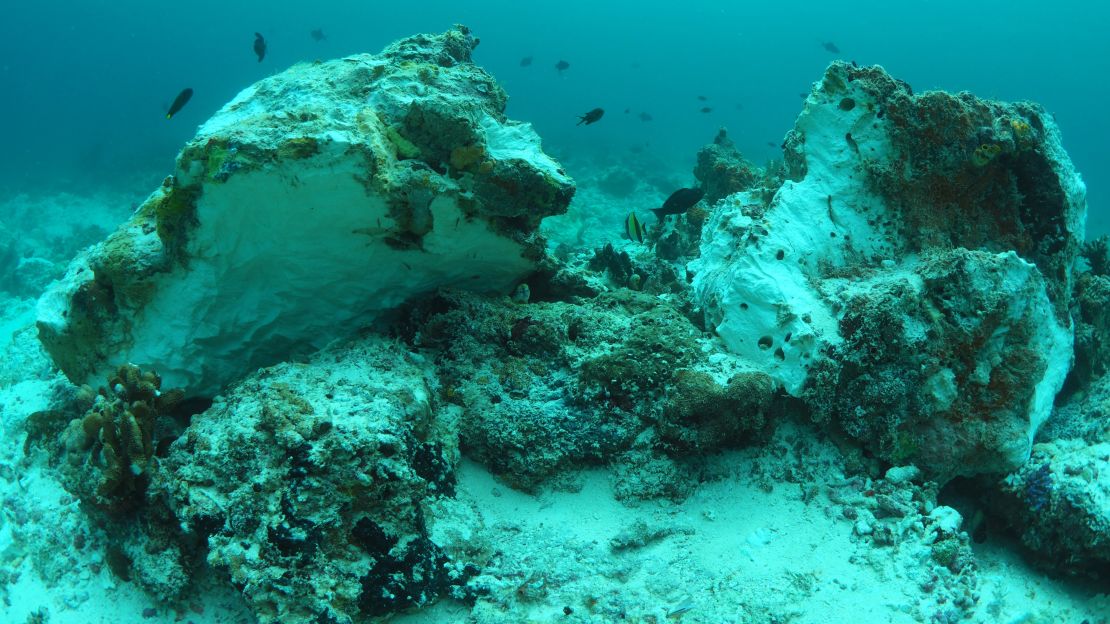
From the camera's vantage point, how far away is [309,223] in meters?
3.05

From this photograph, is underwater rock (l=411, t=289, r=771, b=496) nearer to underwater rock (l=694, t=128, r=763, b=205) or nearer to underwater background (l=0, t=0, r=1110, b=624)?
underwater background (l=0, t=0, r=1110, b=624)

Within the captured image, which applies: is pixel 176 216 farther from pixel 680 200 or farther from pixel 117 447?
pixel 680 200

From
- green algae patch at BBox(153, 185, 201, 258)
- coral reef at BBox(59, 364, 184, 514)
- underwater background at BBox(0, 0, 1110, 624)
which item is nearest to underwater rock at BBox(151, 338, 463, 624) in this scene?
underwater background at BBox(0, 0, 1110, 624)

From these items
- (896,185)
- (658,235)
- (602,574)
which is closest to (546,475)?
(602,574)

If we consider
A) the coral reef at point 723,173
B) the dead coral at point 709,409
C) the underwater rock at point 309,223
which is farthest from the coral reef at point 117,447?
the coral reef at point 723,173

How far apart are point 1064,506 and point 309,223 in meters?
4.33

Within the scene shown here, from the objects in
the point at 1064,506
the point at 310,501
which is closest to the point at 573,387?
the point at 310,501

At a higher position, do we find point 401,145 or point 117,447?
point 401,145

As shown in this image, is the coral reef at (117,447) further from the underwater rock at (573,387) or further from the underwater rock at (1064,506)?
the underwater rock at (1064,506)

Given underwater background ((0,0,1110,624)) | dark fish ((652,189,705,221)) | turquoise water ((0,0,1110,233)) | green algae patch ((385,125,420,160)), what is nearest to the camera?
underwater background ((0,0,1110,624))

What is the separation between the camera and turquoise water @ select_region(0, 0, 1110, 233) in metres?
32.7

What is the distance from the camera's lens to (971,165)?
3627 millimetres

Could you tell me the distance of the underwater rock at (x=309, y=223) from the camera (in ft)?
9.27

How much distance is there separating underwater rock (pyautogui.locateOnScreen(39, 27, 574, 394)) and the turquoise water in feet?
76.4
